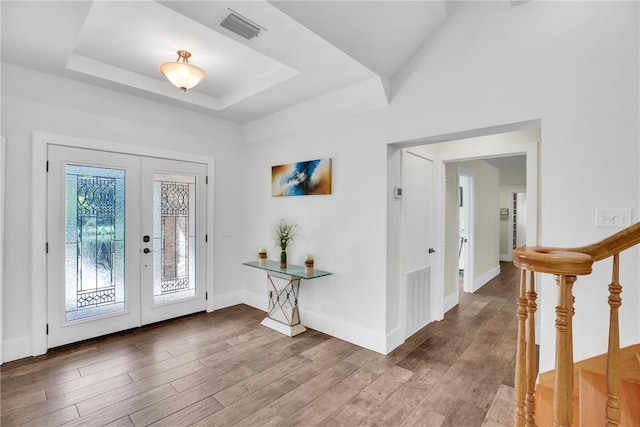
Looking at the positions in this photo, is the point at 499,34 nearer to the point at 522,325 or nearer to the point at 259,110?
the point at 522,325

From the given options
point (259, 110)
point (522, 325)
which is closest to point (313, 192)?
point (259, 110)

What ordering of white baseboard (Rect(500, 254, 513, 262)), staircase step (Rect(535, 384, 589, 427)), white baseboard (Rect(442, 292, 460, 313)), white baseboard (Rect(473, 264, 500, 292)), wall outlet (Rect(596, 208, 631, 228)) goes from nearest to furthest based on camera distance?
staircase step (Rect(535, 384, 589, 427)) → wall outlet (Rect(596, 208, 631, 228)) → white baseboard (Rect(442, 292, 460, 313)) → white baseboard (Rect(473, 264, 500, 292)) → white baseboard (Rect(500, 254, 513, 262))

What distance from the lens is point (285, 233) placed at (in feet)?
13.2

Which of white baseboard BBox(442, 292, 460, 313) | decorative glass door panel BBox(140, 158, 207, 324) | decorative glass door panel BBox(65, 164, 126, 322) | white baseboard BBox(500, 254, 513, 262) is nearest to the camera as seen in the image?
decorative glass door panel BBox(65, 164, 126, 322)

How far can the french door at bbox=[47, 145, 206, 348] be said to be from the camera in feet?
10.4

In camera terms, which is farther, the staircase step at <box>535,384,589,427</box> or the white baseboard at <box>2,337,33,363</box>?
the white baseboard at <box>2,337,33,363</box>

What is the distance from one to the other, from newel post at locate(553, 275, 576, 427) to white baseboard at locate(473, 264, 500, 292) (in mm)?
4788

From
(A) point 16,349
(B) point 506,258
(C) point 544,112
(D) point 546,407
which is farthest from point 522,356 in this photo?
(B) point 506,258

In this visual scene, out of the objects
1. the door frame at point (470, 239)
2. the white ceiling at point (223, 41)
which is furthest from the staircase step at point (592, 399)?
the door frame at point (470, 239)

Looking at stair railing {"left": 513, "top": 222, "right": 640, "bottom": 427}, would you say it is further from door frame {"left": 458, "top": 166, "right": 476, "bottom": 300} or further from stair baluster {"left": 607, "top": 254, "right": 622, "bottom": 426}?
door frame {"left": 458, "top": 166, "right": 476, "bottom": 300}

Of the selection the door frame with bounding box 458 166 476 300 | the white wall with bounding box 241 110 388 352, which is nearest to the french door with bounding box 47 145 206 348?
the white wall with bounding box 241 110 388 352

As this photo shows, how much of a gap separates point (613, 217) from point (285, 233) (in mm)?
3137

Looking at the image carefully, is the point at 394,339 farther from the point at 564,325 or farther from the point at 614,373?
the point at 564,325

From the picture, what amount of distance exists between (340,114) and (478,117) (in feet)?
4.80
